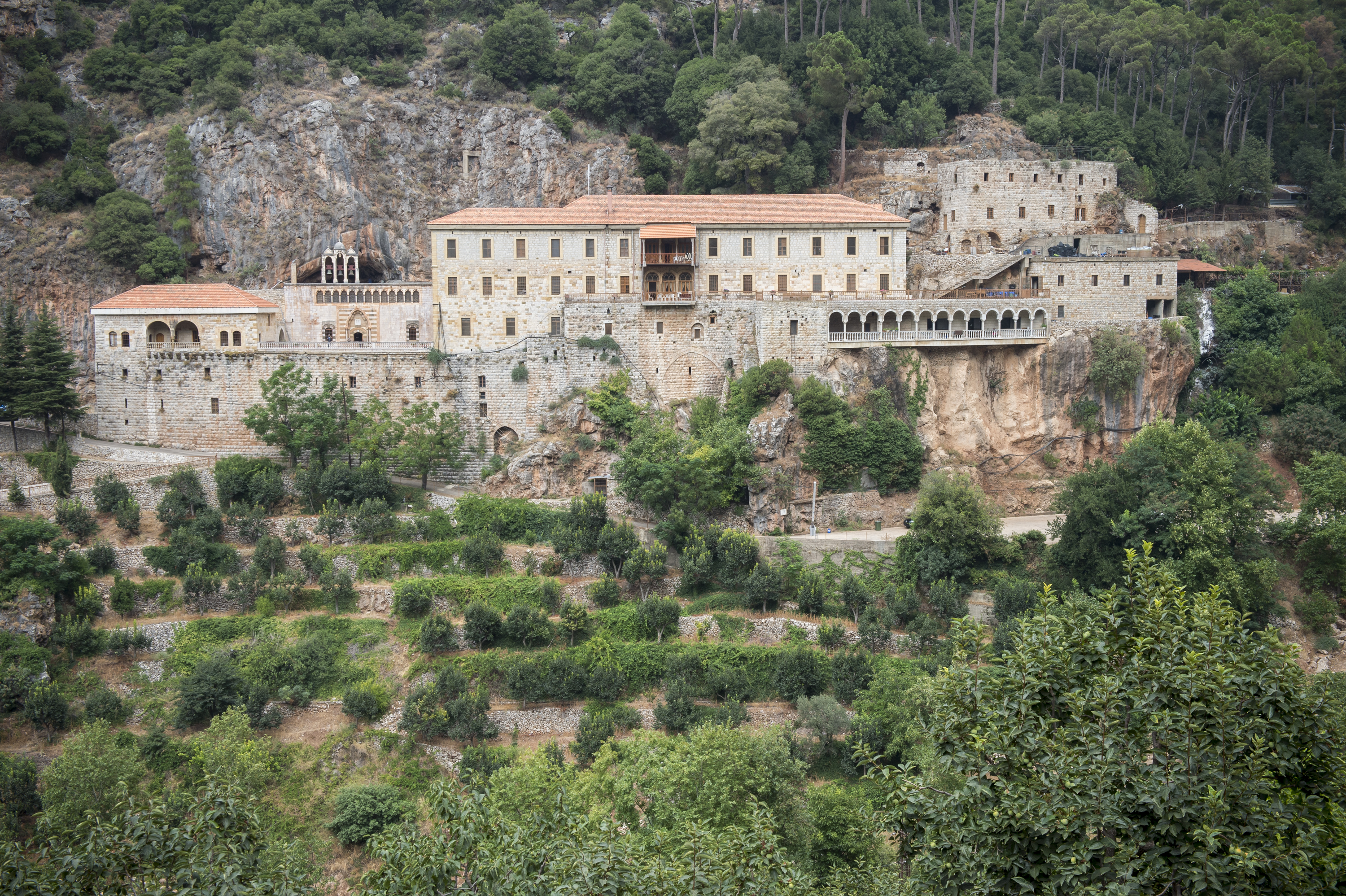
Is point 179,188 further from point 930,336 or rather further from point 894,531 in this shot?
point 894,531

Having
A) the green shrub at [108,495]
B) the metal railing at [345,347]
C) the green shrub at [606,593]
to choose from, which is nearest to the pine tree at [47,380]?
the green shrub at [108,495]

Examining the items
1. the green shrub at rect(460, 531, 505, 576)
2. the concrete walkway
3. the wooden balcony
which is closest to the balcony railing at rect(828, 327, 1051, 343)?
the wooden balcony

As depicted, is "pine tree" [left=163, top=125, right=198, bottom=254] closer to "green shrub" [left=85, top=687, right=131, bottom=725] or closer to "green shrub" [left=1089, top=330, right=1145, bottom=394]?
"green shrub" [left=85, top=687, right=131, bottom=725]

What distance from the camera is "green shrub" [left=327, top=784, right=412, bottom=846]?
3186 centimetres

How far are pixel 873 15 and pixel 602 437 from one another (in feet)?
119

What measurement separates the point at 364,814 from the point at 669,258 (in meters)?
27.5

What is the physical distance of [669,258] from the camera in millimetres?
49000

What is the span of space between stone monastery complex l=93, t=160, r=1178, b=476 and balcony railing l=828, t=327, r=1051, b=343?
0.09m

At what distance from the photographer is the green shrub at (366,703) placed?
3553 centimetres

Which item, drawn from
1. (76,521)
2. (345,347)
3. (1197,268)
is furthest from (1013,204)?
(76,521)

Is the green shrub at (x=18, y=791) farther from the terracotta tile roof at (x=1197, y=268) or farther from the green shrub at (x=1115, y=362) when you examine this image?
the terracotta tile roof at (x=1197, y=268)

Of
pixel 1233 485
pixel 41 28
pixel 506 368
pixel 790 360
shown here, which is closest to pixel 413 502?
pixel 506 368

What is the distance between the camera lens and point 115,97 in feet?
198

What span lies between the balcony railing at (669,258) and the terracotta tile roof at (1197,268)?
2337cm
